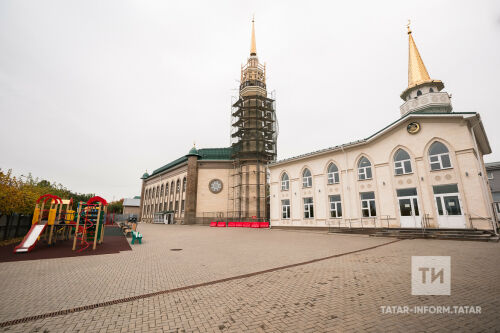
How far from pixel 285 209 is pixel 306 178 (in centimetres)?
468

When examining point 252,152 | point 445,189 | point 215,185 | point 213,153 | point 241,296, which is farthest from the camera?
point 213,153

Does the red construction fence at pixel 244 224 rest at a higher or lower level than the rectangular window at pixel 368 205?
lower

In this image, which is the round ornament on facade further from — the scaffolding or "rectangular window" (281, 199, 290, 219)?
the scaffolding

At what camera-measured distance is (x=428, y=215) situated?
53.7 feet

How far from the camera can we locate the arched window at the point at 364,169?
20266 millimetres

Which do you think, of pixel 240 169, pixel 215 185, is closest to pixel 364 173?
pixel 240 169

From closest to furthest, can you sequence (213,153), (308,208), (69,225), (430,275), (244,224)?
(430,275), (69,225), (308,208), (244,224), (213,153)

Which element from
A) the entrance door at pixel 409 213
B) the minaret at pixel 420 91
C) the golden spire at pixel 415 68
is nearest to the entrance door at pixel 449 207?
the entrance door at pixel 409 213

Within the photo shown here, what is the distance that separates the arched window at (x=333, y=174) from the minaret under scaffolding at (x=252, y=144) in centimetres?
1417

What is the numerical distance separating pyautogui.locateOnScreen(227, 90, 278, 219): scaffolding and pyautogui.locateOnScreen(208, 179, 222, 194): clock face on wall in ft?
6.84

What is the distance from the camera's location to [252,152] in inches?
1442

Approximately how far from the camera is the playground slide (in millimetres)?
10994

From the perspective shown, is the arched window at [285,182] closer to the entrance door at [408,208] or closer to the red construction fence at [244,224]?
the red construction fence at [244,224]

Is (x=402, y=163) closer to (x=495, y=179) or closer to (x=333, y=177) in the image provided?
(x=333, y=177)
